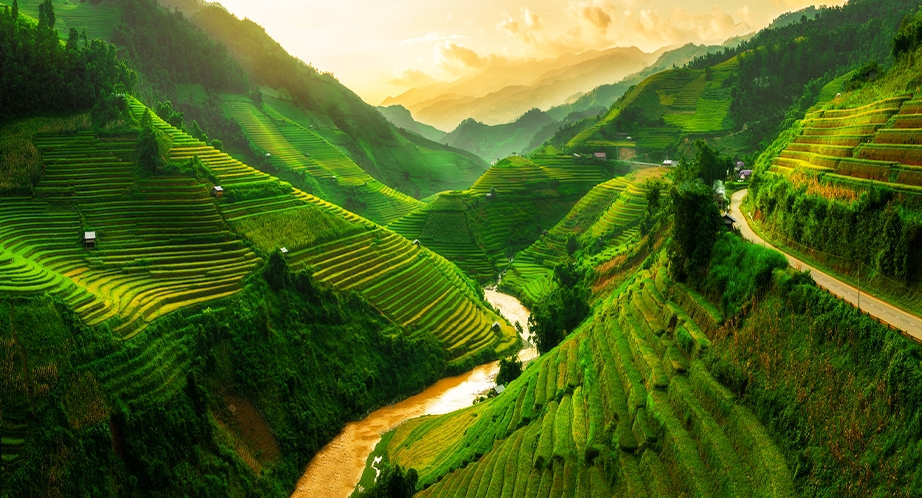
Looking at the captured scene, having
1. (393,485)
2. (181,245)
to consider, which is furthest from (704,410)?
(181,245)

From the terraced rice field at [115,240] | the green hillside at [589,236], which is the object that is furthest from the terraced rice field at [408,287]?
the green hillside at [589,236]

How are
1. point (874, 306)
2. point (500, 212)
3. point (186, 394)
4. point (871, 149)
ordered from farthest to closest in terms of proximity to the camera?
1. point (500, 212)
2. point (186, 394)
3. point (871, 149)
4. point (874, 306)

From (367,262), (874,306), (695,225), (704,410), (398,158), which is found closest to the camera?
(874,306)

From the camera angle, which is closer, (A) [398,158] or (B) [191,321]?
(B) [191,321]

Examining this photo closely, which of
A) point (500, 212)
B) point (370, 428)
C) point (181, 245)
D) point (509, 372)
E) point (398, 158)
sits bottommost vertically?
point (370, 428)

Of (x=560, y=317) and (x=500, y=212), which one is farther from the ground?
(x=500, y=212)

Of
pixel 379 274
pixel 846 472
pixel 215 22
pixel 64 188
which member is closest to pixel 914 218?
pixel 846 472

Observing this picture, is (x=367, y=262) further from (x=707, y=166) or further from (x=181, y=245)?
(x=707, y=166)

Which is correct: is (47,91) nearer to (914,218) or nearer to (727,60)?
(914,218)

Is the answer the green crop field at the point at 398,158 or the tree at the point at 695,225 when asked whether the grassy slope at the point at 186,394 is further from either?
the green crop field at the point at 398,158
